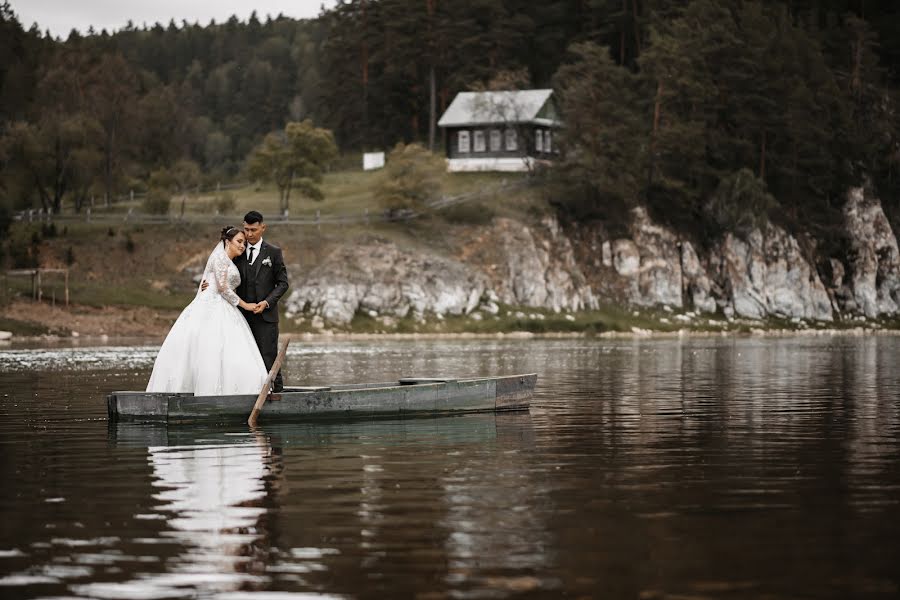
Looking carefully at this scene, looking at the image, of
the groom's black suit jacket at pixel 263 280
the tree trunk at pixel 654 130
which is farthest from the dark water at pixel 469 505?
the tree trunk at pixel 654 130

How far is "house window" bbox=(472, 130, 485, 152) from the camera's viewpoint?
118 m

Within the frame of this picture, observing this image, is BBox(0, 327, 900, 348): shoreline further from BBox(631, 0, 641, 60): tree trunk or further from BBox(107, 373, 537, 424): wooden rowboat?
BBox(107, 373, 537, 424): wooden rowboat

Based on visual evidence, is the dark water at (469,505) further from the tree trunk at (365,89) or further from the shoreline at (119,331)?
the tree trunk at (365,89)

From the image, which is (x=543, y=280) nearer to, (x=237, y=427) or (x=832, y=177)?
(x=832, y=177)

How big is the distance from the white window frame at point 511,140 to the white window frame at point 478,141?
2103 millimetres

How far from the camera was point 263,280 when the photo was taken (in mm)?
24734

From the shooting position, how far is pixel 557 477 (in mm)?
16859

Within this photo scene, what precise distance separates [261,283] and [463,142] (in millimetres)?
95744

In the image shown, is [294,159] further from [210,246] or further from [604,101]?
[604,101]

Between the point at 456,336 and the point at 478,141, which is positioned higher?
the point at 478,141

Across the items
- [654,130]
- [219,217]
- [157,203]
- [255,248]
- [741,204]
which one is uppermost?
[654,130]

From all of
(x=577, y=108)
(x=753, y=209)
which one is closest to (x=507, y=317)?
(x=577, y=108)

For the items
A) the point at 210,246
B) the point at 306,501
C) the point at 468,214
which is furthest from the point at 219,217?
the point at 306,501

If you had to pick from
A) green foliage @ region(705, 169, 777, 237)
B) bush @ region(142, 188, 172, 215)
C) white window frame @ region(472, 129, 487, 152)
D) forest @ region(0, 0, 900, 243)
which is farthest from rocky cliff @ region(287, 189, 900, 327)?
white window frame @ region(472, 129, 487, 152)
